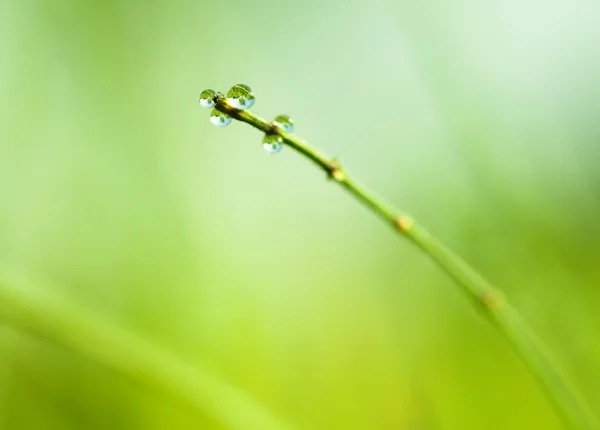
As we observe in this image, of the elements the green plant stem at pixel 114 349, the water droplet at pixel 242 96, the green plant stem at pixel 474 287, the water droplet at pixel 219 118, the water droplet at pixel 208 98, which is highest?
the water droplet at pixel 242 96

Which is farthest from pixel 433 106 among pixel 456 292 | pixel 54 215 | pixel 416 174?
pixel 54 215

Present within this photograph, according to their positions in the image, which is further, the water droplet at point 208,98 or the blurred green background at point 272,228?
the blurred green background at point 272,228

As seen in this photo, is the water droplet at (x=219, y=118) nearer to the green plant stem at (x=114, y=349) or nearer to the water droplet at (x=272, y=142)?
the water droplet at (x=272, y=142)

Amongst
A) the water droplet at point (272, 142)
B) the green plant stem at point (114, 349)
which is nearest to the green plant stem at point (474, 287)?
the water droplet at point (272, 142)

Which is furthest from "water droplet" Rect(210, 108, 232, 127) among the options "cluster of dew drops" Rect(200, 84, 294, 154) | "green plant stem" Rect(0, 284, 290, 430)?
"green plant stem" Rect(0, 284, 290, 430)

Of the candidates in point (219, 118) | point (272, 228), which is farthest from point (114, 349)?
point (272, 228)

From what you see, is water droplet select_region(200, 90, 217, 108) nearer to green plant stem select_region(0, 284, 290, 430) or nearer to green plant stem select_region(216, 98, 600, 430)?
green plant stem select_region(216, 98, 600, 430)

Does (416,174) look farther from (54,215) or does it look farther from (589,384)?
(54,215)
